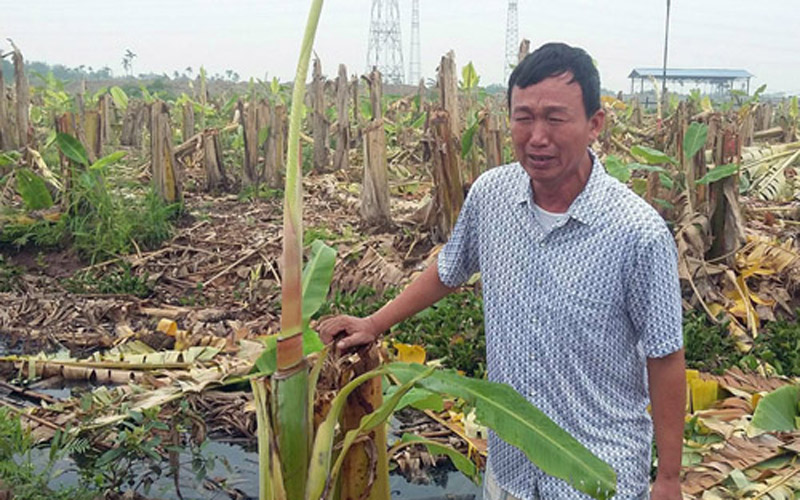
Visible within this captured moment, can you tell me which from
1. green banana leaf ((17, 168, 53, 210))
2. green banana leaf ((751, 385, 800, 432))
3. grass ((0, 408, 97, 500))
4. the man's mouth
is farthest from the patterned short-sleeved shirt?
green banana leaf ((17, 168, 53, 210))

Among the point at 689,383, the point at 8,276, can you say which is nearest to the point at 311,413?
the point at 689,383

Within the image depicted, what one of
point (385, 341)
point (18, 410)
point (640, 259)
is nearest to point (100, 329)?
point (18, 410)

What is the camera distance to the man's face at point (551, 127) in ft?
5.08

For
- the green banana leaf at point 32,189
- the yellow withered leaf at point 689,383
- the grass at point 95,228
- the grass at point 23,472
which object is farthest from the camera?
the grass at point 95,228

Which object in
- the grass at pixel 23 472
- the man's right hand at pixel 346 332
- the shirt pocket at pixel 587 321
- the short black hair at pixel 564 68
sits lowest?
the grass at pixel 23 472

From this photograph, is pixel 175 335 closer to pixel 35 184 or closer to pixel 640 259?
pixel 35 184

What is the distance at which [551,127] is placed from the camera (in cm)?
156

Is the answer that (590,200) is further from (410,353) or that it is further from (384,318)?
(410,353)

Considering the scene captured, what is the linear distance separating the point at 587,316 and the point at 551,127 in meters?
0.43

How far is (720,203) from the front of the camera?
495cm

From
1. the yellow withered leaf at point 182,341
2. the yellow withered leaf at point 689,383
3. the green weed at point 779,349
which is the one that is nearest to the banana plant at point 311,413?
the yellow withered leaf at point 689,383

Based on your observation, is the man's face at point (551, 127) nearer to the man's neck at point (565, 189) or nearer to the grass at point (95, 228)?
the man's neck at point (565, 189)

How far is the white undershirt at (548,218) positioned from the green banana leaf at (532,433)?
15.2 inches

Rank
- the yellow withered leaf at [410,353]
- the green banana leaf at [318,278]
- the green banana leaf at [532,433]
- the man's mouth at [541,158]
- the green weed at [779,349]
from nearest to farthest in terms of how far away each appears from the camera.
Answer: the green banana leaf at [532,433]
the man's mouth at [541,158]
the green banana leaf at [318,278]
the yellow withered leaf at [410,353]
the green weed at [779,349]
